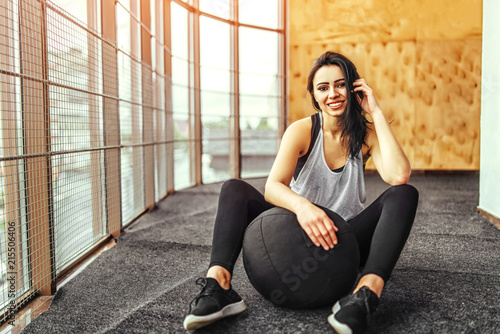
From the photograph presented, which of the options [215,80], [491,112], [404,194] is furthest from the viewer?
[215,80]

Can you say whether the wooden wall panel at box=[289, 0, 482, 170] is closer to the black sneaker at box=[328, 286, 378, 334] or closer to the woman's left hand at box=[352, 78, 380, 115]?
the woman's left hand at box=[352, 78, 380, 115]

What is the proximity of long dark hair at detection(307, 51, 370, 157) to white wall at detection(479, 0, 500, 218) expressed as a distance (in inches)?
65.7

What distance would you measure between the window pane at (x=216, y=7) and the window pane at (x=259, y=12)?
7.8 inches

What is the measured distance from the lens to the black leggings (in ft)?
4.56

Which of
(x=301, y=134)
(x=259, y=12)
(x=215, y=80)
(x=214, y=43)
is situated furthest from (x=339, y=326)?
(x=259, y=12)

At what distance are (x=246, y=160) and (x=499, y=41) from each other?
375cm

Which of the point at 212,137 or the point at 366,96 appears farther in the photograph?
the point at 212,137

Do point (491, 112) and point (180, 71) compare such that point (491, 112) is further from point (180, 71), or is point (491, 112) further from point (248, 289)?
point (180, 71)

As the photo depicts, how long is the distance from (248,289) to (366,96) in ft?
3.01

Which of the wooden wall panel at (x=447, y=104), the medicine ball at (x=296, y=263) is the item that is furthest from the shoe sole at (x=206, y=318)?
the wooden wall panel at (x=447, y=104)

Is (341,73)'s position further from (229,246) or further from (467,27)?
(467,27)

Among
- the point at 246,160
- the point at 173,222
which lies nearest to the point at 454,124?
the point at 246,160

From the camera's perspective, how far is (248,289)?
5.73 ft

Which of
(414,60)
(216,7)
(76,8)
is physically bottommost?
(76,8)
